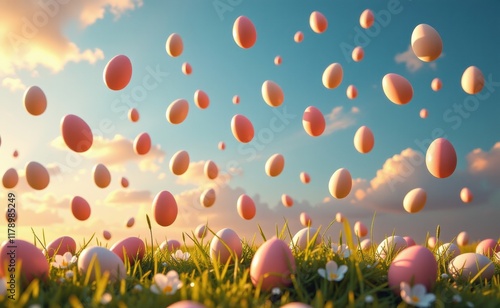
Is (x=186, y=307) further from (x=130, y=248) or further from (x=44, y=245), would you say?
(x=44, y=245)

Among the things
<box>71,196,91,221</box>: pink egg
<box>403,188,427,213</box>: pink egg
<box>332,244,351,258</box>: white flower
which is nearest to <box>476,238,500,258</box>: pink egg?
<box>403,188,427,213</box>: pink egg

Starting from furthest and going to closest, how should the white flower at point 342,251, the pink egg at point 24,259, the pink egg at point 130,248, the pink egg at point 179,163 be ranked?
the pink egg at point 179,163 < the pink egg at point 130,248 < the white flower at point 342,251 < the pink egg at point 24,259

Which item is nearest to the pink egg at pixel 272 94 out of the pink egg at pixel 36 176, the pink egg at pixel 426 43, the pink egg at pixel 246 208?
the pink egg at pixel 246 208

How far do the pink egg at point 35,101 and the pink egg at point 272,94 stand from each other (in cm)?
201

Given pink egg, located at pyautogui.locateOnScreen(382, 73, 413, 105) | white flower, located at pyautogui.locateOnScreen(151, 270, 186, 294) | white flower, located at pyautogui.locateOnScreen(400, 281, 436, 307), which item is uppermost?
pink egg, located at pyautogui.locateOnScreen(382, 73, 413, 105)

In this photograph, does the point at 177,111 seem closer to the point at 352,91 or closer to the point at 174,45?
the point at 174,45

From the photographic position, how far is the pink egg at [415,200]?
372 cm

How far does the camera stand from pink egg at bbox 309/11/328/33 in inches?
172

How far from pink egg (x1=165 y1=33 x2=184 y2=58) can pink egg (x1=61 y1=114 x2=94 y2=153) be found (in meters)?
1.37

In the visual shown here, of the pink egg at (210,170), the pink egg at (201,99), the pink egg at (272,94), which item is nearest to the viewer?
the pink egg at (272,94)

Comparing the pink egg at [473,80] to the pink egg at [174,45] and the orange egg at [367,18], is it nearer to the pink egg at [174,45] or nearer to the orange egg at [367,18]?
the orange egg at [367,18]

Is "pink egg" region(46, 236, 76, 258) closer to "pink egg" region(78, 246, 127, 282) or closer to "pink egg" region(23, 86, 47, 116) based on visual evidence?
"pink egg" region(78, 246, 127, 282)

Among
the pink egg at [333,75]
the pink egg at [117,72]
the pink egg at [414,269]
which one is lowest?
the pink egg at [414,269]

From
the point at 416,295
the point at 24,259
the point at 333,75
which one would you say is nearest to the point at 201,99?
the point at 333,75
